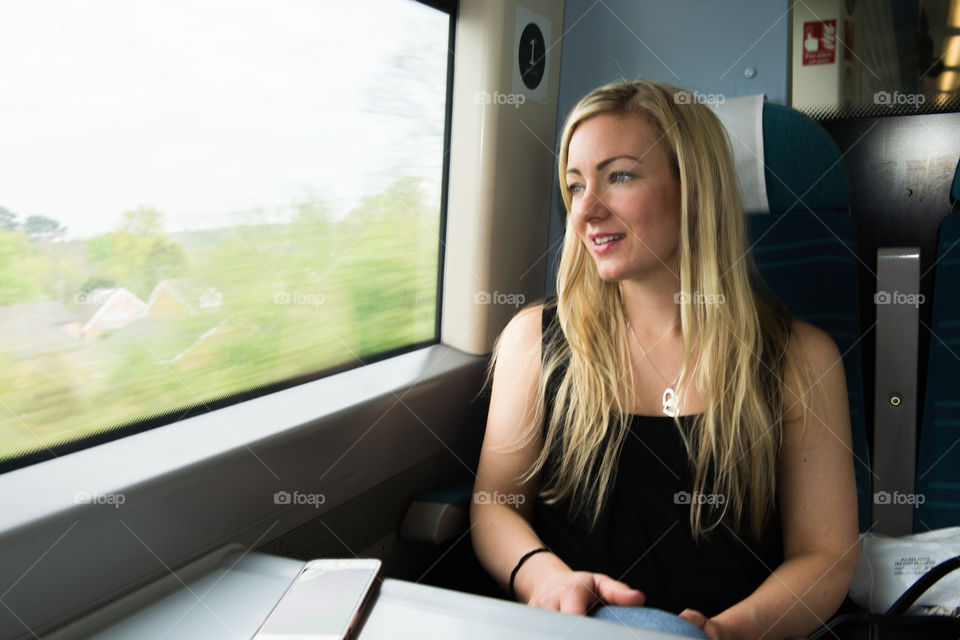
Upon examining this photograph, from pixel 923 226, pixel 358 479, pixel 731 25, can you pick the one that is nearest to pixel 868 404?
pixel 923 226

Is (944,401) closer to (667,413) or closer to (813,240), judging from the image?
(813,240)

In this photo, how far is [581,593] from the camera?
1278 millimetres

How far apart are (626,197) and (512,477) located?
67 centimetres

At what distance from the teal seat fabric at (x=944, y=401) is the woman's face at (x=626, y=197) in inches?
25.1

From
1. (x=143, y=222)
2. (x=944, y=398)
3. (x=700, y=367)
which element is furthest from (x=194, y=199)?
(x=944, y=398)

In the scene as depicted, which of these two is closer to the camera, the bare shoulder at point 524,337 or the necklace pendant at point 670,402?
the necklace pendant at point 670,402

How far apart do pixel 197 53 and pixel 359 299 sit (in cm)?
74

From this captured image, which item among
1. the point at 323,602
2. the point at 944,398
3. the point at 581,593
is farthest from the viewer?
the point at 944,398

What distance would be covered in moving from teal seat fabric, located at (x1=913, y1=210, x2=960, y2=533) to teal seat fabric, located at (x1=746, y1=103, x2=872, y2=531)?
0.13 m

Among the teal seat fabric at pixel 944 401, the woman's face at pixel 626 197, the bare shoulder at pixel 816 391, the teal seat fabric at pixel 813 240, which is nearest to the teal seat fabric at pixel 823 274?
the teal seat fabric at pixel 813 240

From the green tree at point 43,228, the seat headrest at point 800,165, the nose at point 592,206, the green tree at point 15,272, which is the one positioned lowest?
the green tree at point 15,272

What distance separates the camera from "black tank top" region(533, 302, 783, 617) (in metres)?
1.53

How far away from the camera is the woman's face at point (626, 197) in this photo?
1.63 m

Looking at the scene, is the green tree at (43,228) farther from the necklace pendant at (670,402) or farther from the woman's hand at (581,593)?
the necklace pendant at (670,402)
